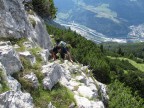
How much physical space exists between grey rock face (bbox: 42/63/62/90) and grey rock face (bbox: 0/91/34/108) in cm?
340

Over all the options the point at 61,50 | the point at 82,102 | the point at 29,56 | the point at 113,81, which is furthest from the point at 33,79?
the point at 113,81

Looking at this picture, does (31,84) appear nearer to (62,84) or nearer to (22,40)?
(62,84)

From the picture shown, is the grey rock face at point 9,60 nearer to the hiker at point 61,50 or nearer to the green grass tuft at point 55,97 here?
the green grass tuft at point 55,97

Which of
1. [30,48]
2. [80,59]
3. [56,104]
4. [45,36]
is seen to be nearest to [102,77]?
[80,59]

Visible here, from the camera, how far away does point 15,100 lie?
2439cm

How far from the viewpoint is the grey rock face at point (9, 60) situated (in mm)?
27859

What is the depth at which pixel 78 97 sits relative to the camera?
3167 cm

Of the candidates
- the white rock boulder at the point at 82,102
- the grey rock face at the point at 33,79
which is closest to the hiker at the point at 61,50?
the white rock boulder at the point at 82,102

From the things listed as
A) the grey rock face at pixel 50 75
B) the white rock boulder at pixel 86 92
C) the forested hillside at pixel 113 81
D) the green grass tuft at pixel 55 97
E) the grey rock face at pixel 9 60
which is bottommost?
the forested hillside at pixel 113 81

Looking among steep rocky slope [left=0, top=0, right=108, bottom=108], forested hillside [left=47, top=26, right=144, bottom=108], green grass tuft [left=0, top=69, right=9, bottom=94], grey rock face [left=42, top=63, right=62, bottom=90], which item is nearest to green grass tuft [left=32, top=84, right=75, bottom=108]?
steep rocky slope [left=0, top=0, right=108, bottom=108]

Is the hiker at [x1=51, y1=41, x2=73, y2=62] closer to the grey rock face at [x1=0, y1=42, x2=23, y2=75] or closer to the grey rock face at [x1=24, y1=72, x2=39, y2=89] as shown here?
the grey rock face at [x1=24, y1=72, x2=39, y2=89]

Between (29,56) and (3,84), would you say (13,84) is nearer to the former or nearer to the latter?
(3,84)

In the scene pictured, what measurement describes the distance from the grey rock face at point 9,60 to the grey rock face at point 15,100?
2.78 metres

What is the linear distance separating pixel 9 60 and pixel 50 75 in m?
4.07
